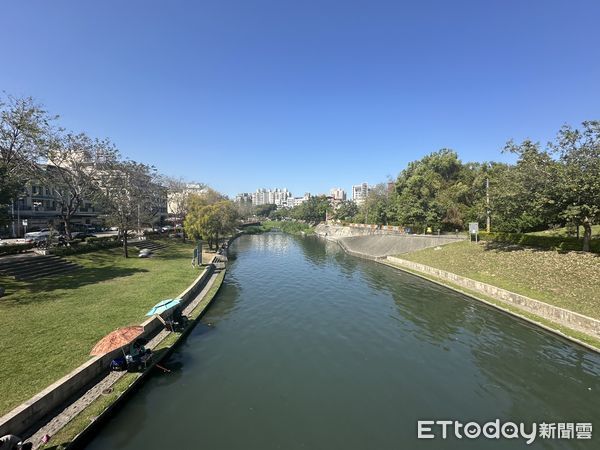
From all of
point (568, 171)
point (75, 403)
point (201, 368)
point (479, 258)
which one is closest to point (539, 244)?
point (479, 258)

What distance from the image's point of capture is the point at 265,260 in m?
48.3

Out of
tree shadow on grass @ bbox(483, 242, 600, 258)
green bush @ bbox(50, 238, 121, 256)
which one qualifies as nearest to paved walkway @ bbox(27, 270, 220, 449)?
green bush @ bbox(50, 238, 121, 256)

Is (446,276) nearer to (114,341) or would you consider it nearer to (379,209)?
(114,341)

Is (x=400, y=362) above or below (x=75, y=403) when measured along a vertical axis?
below

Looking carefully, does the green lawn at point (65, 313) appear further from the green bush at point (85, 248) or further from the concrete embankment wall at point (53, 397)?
the green bush at point (85, 248)

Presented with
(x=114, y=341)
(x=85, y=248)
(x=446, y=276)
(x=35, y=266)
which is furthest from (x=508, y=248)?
(x=85, y=248)

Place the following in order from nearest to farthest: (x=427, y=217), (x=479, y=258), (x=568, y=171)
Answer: (x=568, y=171) → (x=479, y=258) → (x=427, y=217)

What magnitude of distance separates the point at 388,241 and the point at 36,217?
6948cm

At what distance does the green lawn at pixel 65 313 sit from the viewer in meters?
11.2

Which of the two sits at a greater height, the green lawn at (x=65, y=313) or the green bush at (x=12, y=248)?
the green bush at (x=12, y=248)

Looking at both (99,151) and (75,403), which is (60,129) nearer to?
(99,151)

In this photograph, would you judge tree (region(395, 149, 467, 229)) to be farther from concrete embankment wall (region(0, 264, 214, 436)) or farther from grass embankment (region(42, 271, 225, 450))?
concrete embankment wall (region(0, 264, 214, 436))

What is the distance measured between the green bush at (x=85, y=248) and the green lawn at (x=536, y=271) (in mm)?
41204

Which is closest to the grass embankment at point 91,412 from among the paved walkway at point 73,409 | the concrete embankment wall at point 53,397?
the paved walkway at point 73,409
